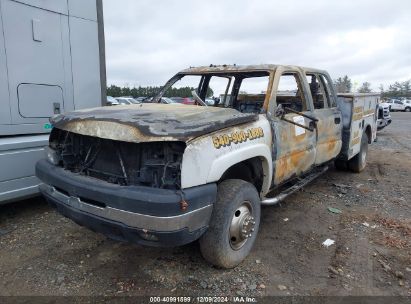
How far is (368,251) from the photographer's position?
380 cm

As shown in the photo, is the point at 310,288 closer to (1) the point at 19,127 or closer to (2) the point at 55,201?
(2) the point at 55,201

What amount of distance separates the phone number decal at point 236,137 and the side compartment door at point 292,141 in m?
0.38

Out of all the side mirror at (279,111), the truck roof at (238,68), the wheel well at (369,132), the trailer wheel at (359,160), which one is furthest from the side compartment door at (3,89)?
the wheel well at (369,132)

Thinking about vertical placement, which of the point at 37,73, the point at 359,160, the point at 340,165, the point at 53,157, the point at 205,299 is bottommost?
the point at 205,299

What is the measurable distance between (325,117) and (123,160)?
3.23 metres

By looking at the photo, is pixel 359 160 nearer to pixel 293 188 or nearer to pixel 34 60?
pixel 293 188

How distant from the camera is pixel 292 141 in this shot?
4.18 metres

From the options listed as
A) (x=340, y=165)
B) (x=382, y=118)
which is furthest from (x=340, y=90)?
(x=340, y=165)

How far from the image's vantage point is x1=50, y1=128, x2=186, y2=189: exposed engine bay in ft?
9.00

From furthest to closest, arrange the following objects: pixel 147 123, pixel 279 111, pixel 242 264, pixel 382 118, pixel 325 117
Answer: pixel 382 118 < pixel 325 117 < pixel 279 111 < pixel 242 264 < pixel 147 123

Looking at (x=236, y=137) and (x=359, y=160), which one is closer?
(x=236, y=137)

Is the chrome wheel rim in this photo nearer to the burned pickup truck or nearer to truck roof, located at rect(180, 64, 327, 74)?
the burned pickup truck

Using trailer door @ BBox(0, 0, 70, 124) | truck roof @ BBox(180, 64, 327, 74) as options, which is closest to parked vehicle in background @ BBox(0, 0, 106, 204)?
trailer door @ BBox(0, 0, 70, 124)

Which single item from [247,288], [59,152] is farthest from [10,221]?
[247,288]
